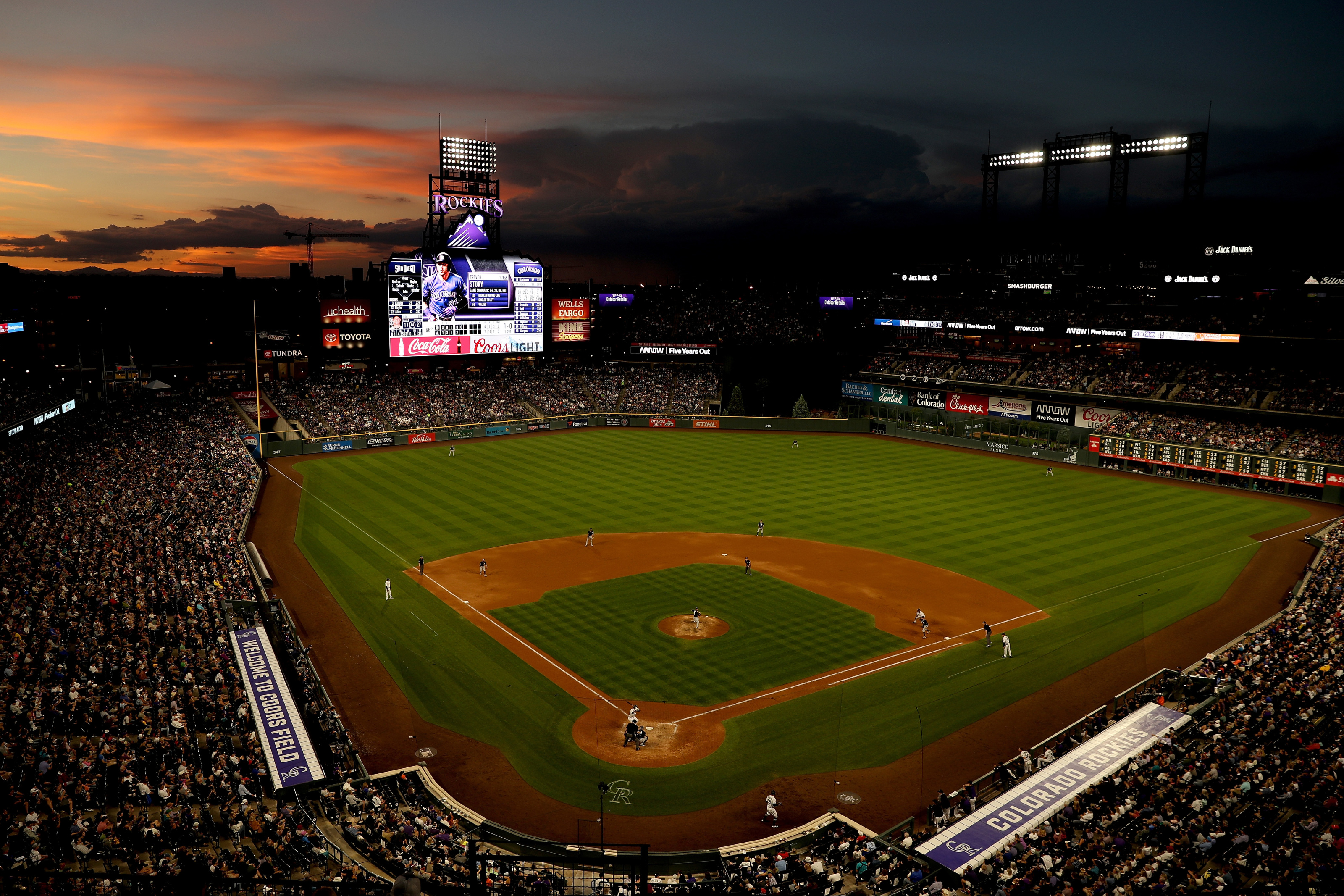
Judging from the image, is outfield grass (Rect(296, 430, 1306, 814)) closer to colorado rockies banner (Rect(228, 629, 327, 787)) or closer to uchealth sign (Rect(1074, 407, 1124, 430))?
colorado rockies banner (Rect(228, 629, 327, 787))

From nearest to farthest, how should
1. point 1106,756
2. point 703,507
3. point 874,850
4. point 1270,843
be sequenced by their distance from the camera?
point 1270,843 < point 874,850 < point 1106,756 < point 703,507

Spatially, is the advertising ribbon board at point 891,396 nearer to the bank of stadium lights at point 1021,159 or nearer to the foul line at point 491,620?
the bank of stadium lights at point 1021,159

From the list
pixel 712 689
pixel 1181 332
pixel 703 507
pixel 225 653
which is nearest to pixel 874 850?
pixel 712 689

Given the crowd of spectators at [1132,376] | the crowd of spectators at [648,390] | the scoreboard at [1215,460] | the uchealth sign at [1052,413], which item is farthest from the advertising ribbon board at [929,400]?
the crowd of spectators at [648,390]

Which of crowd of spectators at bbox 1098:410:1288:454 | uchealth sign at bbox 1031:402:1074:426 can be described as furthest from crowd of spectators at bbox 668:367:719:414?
crowd of spectators at bbox 1098:410:1288:454

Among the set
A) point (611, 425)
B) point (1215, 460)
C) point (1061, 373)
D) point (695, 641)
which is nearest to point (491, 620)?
point (695, 641)

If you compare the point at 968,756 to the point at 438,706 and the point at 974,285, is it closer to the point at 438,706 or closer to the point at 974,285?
the point at 438,706
